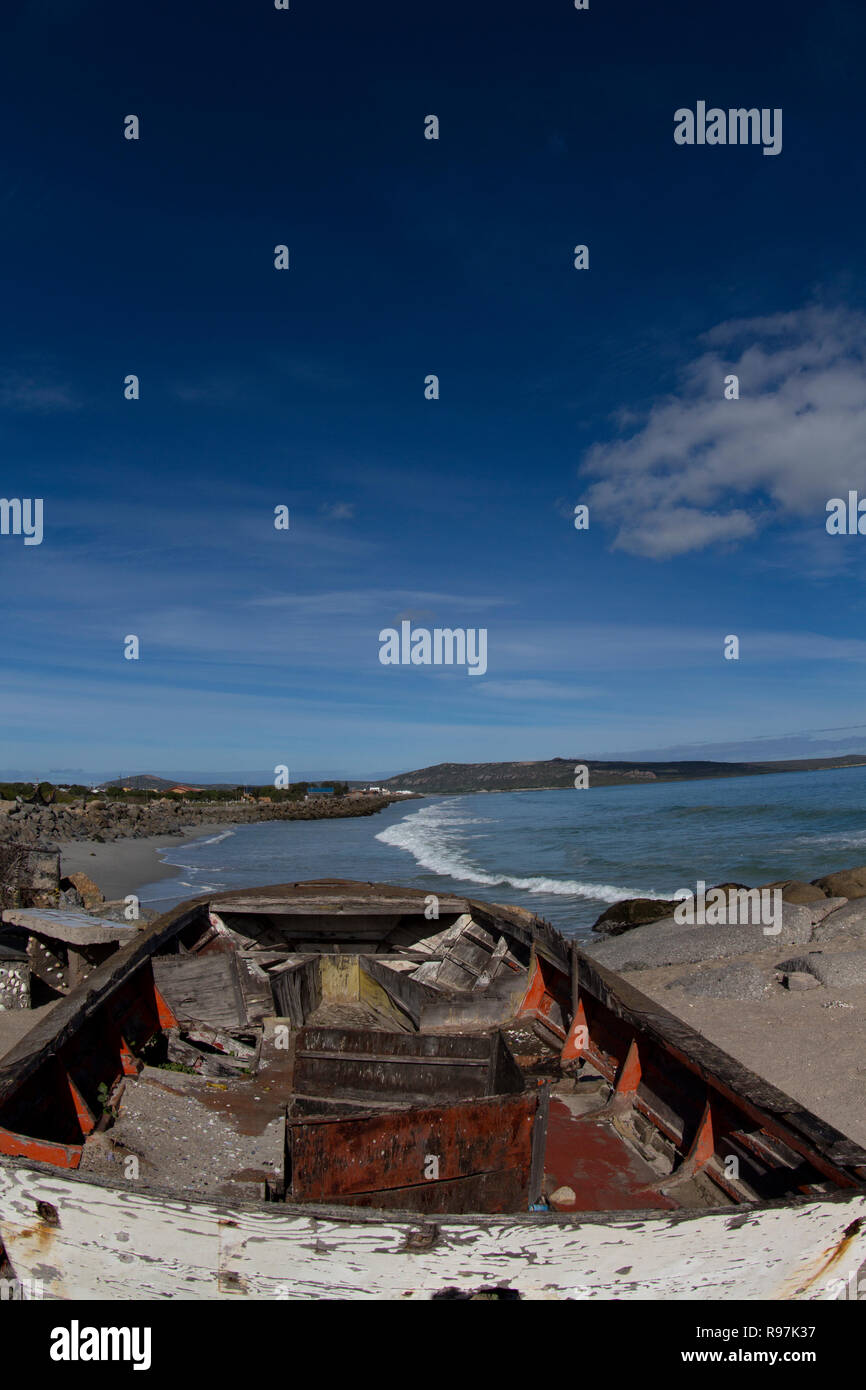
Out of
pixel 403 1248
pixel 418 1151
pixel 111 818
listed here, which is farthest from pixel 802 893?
pixel 111 818

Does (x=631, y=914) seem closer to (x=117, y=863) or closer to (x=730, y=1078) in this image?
(x=730, y=1078)

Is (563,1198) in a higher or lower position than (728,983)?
higher

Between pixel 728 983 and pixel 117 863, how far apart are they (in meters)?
26.0

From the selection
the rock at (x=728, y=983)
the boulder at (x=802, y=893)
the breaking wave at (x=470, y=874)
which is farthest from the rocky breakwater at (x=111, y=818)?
the boulder at (x=802, y=893)

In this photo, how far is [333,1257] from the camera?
2.89m

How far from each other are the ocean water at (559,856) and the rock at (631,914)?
601 mm

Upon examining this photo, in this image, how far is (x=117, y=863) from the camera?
3167 cm

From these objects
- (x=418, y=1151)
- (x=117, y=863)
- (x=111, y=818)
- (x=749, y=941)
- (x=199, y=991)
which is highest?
(x=418, y=1151)

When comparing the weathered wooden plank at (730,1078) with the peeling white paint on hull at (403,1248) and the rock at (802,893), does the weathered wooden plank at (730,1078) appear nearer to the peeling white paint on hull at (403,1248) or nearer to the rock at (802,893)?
the peeling white paint on hull at (403,1248)

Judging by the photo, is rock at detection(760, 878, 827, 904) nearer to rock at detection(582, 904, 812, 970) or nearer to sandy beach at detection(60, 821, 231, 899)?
rock at detection(582, 904, 812, 970)

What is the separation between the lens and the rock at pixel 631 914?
19.4 meters

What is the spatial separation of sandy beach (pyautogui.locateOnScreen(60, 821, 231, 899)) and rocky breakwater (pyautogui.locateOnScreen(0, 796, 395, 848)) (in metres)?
1.00
